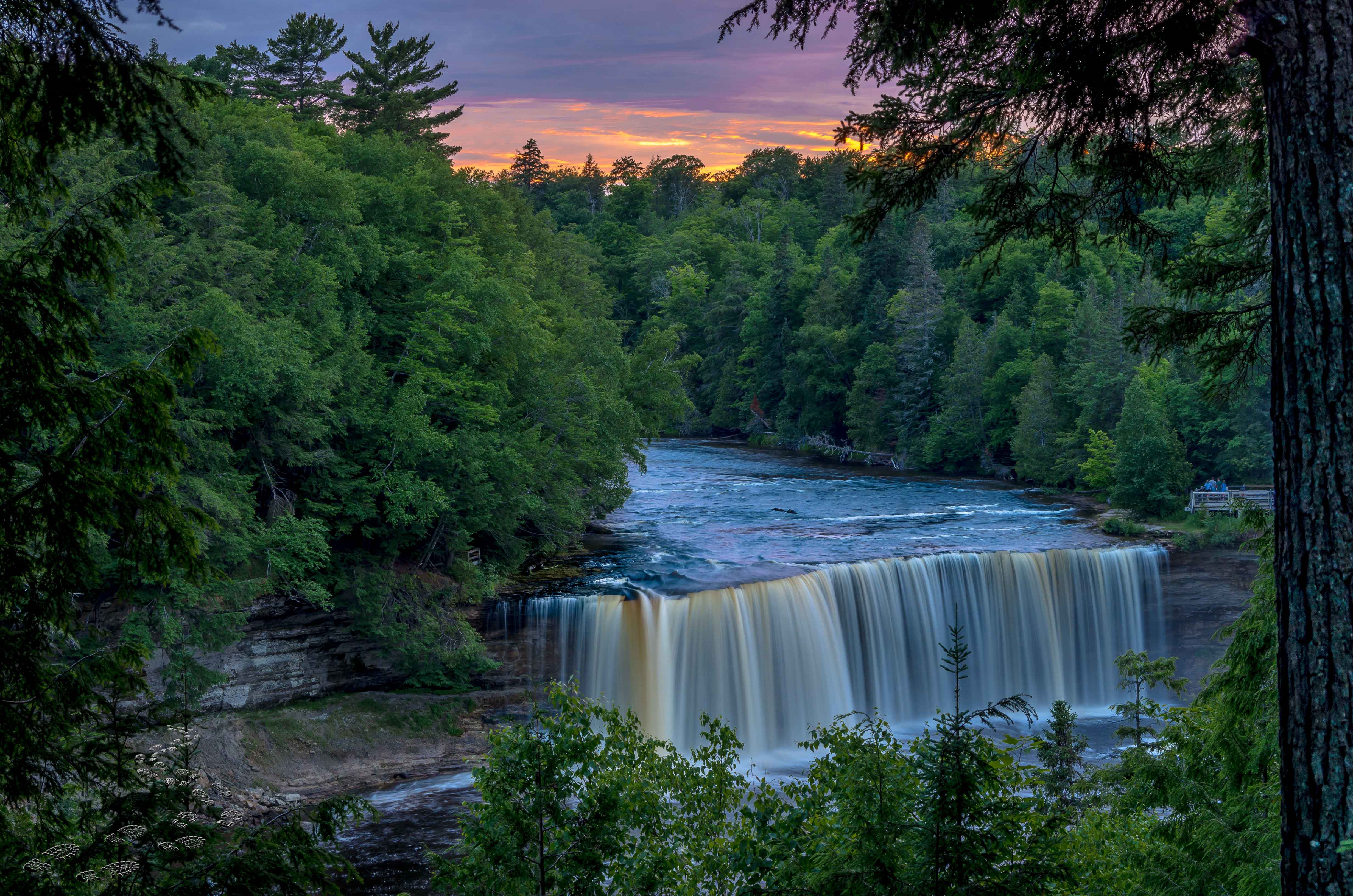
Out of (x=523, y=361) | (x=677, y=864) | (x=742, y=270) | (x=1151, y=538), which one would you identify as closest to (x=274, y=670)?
(x=523, y=361)

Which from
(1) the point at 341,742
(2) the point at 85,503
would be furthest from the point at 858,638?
(2) the point at 85,503

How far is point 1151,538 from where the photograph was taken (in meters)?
32.6

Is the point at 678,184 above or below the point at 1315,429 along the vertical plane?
above

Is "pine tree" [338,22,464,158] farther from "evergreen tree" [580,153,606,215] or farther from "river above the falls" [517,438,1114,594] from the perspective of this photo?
"evergreen tree" [580,153,606,215]

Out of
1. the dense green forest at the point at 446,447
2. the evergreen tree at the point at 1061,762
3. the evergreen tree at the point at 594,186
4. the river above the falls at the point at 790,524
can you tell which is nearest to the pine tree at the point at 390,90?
the dense green forest at the point at 446,447

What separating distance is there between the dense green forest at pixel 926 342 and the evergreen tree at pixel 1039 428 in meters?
0.08

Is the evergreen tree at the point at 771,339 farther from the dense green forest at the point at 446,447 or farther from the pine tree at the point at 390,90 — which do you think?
the pine tree at the point at 390,90

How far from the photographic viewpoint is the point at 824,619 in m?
25.6

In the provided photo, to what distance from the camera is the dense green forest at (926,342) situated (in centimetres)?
3981

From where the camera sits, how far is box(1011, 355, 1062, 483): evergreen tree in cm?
4556

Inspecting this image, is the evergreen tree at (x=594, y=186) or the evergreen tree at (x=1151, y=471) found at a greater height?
the evergreen tree at (x=594, y=186)

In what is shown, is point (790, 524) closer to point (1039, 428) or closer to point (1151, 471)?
point (1151, 471)

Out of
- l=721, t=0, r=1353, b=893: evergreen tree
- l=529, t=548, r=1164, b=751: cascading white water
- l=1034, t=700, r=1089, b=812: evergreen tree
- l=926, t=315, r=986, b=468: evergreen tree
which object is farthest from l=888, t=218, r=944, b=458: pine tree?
l=721, t=0, r=1353, b=893: evergreen tree

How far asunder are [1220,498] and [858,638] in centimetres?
1641
